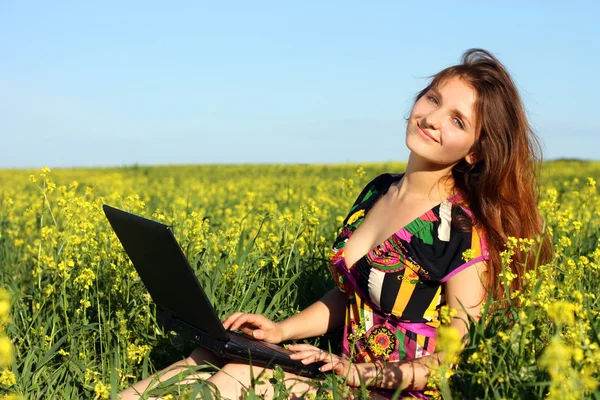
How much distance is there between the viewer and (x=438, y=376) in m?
2.21

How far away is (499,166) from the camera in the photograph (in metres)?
3.02

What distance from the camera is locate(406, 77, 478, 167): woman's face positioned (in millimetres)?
2980

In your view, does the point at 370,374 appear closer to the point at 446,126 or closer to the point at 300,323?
the point at 300,323

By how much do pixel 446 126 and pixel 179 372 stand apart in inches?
54.6

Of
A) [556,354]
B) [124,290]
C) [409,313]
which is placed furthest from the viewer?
[124,290]

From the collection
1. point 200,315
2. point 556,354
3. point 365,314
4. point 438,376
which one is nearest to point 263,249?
point 365,314

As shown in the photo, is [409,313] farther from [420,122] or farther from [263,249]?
[263,249]

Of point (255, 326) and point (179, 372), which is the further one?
point (255, 326)

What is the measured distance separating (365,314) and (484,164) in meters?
0.75

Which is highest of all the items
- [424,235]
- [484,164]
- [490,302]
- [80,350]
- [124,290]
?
[484,164]

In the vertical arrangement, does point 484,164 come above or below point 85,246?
above

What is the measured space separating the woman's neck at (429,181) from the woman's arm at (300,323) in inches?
22.9

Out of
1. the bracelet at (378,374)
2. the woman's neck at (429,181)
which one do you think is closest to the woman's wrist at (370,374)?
the bracelet at (378,374)

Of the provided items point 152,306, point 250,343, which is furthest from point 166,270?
point 152,306
